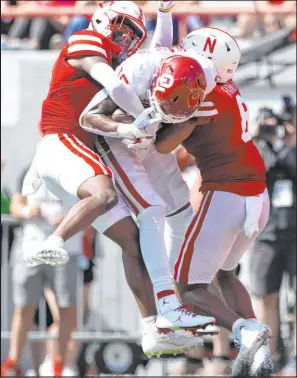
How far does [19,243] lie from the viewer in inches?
433

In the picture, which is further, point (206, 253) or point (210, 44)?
point (206, 253)

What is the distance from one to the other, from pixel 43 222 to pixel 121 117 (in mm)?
2947

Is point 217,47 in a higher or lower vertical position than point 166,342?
higher

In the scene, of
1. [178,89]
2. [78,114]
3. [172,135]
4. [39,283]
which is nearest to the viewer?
[178,89]

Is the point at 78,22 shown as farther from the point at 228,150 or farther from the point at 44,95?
the point at 228,150

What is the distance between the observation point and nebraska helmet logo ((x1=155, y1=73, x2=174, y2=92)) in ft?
25.3

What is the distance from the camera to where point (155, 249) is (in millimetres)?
8109

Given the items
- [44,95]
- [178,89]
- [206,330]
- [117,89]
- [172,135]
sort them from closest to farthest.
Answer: [178,89], [117,89], [172,135], [206,330], [44,95]

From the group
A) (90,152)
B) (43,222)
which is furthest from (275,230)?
(90,152)

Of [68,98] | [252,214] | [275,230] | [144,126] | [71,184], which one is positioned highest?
[68,98]

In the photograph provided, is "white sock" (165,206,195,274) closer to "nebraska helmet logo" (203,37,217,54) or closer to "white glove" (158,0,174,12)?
"nebraska helmet logo" (203,37,217,54)

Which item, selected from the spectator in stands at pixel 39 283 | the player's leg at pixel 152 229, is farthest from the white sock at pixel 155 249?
the spectator in stands at pixel 39 283

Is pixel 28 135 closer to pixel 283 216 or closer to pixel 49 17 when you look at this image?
pixel 49 17

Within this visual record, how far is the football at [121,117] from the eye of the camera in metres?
7.98
